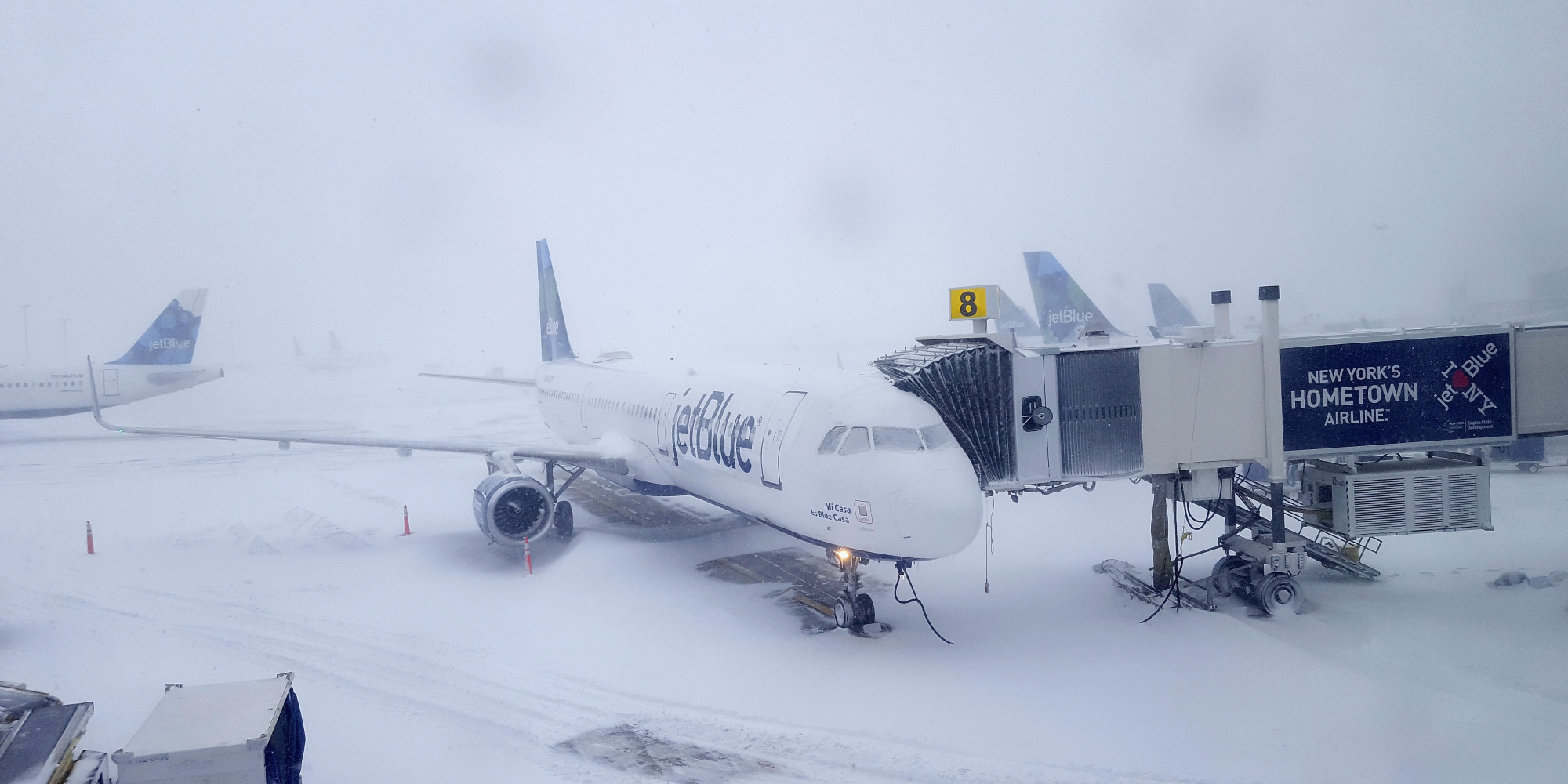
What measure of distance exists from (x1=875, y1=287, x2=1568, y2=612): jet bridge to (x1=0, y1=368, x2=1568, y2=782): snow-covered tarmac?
1.57 m

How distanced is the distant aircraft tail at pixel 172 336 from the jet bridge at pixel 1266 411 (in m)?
33.8

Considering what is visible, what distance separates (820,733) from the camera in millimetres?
9266

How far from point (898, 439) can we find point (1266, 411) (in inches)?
235

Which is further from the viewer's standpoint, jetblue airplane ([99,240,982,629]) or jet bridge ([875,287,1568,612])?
jet bridge ([875,287,1568,612])

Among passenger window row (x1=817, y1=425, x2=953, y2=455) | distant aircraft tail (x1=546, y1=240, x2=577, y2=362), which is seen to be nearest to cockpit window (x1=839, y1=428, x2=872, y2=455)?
passenger window row (x1=817, y1=425, x2=953, y2=455)

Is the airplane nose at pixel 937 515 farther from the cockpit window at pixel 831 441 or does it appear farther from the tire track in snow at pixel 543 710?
the tire track in snow at pixel 543 710

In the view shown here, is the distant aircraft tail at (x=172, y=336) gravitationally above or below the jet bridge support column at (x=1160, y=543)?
above

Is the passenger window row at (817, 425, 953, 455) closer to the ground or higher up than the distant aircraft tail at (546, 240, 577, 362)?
closer to the ground

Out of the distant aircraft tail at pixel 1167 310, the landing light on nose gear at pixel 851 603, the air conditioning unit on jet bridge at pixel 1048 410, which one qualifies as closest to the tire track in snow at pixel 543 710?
the landing light on nose gear at pixel 851 603

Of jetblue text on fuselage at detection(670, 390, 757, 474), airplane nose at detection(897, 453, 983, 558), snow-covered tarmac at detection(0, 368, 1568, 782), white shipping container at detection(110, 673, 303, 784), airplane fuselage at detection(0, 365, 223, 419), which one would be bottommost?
snow-covered tarmac at detection(0, 368, 1568, 782)

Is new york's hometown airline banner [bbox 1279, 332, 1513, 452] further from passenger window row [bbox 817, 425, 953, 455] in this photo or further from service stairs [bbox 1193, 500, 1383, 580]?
passenger window row [bbox 817, 425, 953, 455]

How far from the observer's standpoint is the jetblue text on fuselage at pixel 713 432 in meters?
14.2

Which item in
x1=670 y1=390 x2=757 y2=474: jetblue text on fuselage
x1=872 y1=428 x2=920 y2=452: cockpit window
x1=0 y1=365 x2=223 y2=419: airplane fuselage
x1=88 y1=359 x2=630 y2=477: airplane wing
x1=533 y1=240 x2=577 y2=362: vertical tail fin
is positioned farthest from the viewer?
x1=0 y1=365 x2=223 y2=419: airplane fuselage

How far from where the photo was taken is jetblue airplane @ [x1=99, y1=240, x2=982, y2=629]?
1088 centimetres
